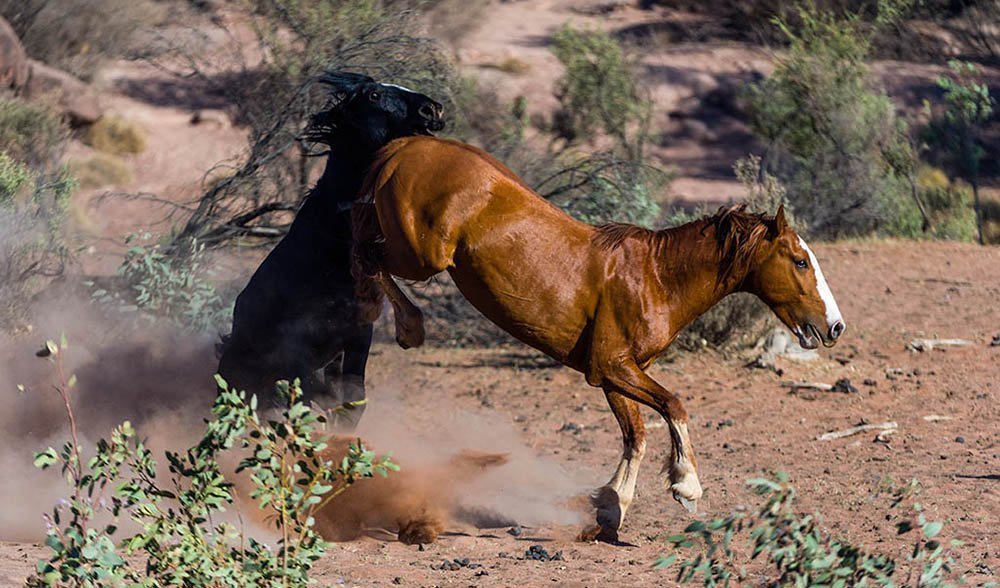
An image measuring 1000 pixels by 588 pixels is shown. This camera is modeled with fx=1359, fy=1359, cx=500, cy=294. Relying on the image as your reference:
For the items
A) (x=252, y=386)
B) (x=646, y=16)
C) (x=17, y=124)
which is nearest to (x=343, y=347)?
(x=252, y=386)

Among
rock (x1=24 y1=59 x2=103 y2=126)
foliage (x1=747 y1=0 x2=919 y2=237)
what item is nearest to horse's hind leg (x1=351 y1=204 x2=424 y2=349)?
foliage (x1=747 y1=0 x2=919 y2=237)

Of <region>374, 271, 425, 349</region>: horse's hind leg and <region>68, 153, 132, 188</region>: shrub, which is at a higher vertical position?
<region>374, 271, 425, 349</region>: horse's hind leg

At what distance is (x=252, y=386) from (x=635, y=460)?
81.9 inches

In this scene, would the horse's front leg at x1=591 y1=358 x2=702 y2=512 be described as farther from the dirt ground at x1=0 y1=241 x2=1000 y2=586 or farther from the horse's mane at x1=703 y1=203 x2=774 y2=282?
the horse's mane at x1=703 y1=203 x2=774 y2=282

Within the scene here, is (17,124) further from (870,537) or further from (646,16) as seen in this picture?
(646,16)

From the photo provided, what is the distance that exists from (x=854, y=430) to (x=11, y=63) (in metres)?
15.6

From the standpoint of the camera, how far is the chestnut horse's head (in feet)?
18.7

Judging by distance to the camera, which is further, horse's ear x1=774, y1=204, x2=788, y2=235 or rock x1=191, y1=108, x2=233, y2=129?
rock x1=191, y1=108, x2=233, y2=129

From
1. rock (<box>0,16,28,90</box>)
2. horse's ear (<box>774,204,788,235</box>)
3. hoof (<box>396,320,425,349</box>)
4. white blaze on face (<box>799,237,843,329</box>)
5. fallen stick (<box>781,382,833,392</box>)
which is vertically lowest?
rock (<box>0,16,28,90</box>)

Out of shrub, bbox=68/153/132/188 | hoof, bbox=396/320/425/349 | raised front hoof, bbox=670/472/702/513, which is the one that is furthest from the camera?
shrub, bbox=68/153/132/188

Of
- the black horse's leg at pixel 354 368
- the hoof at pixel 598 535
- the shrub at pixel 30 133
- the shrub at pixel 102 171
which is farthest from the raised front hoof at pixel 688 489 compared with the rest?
the shrub at pixel 102 171

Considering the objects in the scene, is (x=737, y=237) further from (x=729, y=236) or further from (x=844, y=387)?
(x=844, y=387)

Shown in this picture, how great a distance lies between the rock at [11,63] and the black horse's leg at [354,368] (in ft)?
47.0

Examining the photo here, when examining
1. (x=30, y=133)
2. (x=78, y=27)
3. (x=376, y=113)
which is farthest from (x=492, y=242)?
(x=78, y=27)
